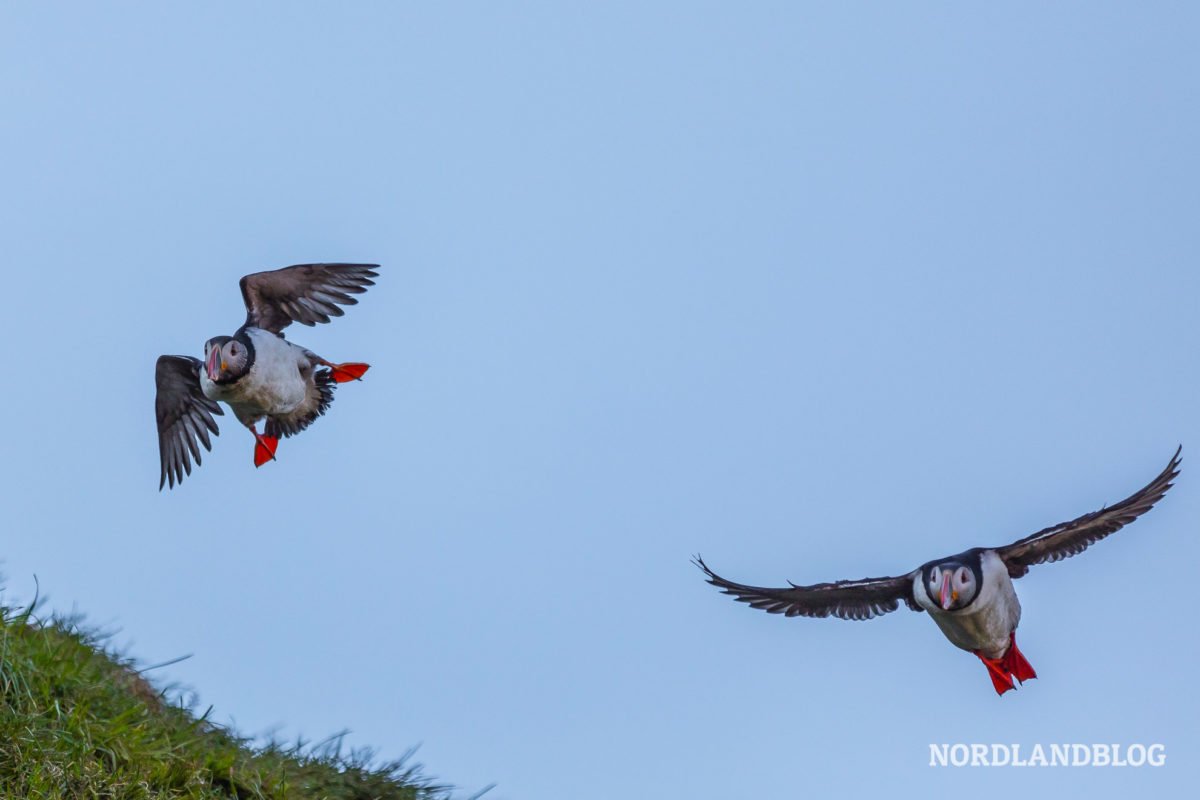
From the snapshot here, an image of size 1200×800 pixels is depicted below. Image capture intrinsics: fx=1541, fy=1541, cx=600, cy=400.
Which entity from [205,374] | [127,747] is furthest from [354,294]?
[127,747]

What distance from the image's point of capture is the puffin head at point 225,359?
811cm

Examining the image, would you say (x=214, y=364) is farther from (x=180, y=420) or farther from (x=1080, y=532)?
(x=1080, y=532)

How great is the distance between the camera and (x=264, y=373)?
8391 mm

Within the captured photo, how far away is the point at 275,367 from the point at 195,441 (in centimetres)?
122

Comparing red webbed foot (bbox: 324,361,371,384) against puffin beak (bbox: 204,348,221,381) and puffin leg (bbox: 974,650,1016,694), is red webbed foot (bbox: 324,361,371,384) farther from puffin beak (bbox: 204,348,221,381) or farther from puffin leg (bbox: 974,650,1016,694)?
puffin leg (bbox: 974,650,1016,694)

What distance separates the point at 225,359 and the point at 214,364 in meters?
0.07

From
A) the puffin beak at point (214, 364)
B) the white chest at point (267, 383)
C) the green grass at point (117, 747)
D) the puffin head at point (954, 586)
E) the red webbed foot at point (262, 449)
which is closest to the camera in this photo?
the green grass at point (117, 747)

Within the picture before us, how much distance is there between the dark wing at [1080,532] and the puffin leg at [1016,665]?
61cm

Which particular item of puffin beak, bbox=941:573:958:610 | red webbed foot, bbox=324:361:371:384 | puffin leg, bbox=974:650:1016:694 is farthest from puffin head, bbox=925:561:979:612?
red webbed foot, bbox=324:361:371:384

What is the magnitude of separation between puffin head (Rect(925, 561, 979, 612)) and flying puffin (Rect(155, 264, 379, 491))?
3515 mm

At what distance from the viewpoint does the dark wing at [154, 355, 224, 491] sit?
30.5ft

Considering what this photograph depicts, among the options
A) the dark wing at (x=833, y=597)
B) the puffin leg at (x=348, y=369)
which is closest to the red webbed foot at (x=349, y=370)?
the puffin leg at (x=348, y=369)

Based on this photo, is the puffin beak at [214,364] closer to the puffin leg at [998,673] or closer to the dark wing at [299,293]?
the dark wing at [299,293]

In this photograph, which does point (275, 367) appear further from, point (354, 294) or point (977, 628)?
point (977, 628)
